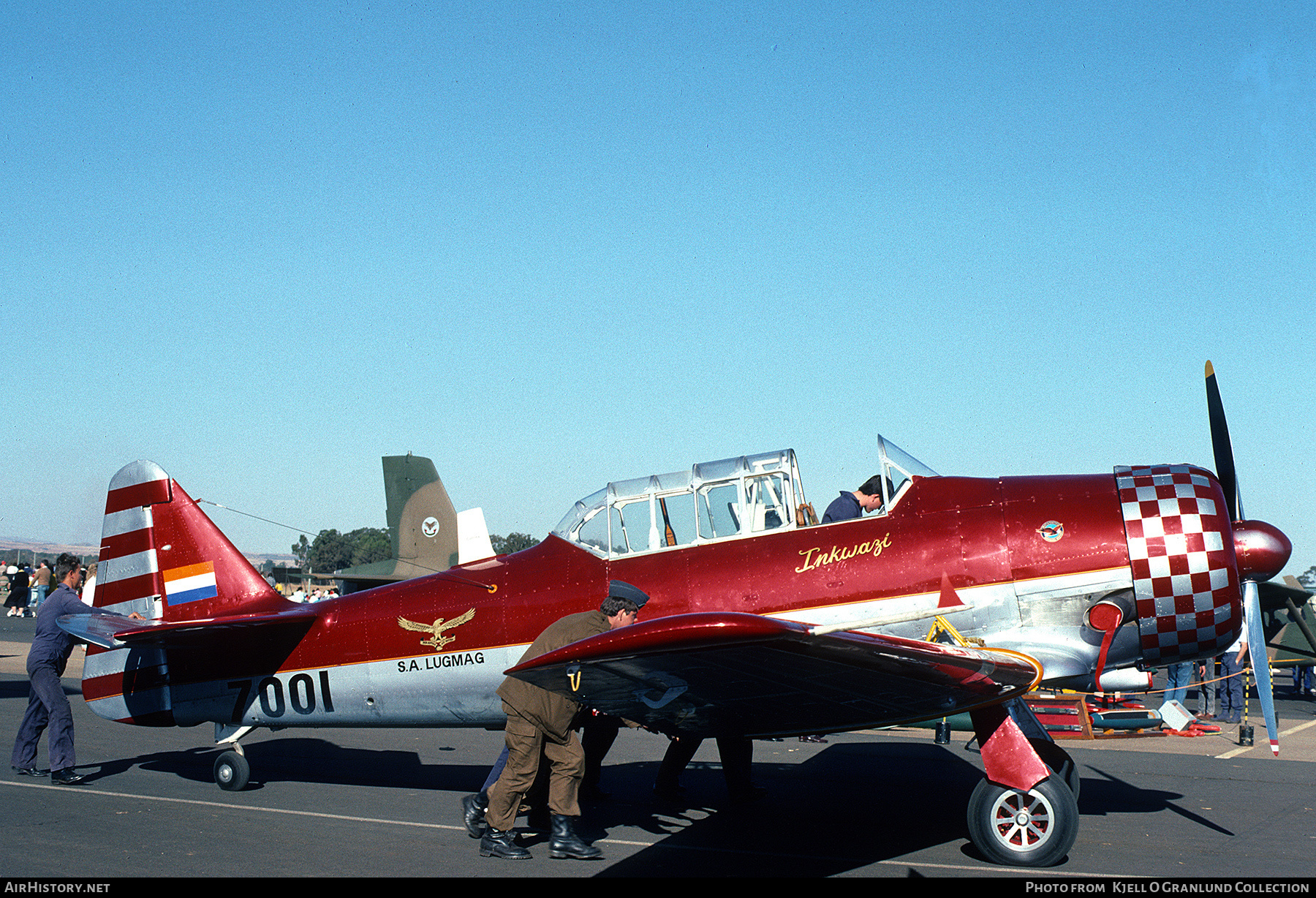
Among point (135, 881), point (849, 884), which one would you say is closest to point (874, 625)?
point (849, 884)

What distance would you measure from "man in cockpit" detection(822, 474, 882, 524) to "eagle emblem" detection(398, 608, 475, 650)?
2950 mm

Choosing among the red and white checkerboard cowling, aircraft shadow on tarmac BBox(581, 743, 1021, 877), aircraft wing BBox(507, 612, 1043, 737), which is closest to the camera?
aircraft wing BBox(507, 612, 1043, 737)

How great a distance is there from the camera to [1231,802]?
8.39 metres

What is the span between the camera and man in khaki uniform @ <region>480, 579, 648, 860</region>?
21.5 ft

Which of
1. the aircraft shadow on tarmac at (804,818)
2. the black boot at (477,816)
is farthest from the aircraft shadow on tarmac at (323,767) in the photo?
the black boot at (477,816)

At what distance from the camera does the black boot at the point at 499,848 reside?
6516mm

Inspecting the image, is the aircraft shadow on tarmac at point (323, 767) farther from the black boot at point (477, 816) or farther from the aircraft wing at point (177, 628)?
the black boot at point (477, 816)

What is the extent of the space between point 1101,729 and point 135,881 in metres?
11.4

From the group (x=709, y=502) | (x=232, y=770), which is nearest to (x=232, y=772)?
(x=232, y=770)

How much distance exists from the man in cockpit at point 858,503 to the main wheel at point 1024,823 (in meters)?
2.05

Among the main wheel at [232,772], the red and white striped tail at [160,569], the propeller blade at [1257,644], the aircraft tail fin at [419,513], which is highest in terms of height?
the aircraft tail fin at [419,513]

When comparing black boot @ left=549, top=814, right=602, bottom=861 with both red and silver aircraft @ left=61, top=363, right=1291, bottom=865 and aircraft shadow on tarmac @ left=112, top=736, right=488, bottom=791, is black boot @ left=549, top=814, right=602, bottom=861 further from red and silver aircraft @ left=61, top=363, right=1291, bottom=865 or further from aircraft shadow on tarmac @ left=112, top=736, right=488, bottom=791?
aircraft shadow on tarmac @ left=112, top=736, right=488, bottom=791

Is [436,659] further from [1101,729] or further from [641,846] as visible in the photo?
[1101,729]

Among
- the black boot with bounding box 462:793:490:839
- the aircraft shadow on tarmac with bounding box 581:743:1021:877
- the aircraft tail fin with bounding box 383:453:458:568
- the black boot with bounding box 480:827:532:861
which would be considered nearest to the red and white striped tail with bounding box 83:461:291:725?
the black boot with bounding box 462:793:490:839
